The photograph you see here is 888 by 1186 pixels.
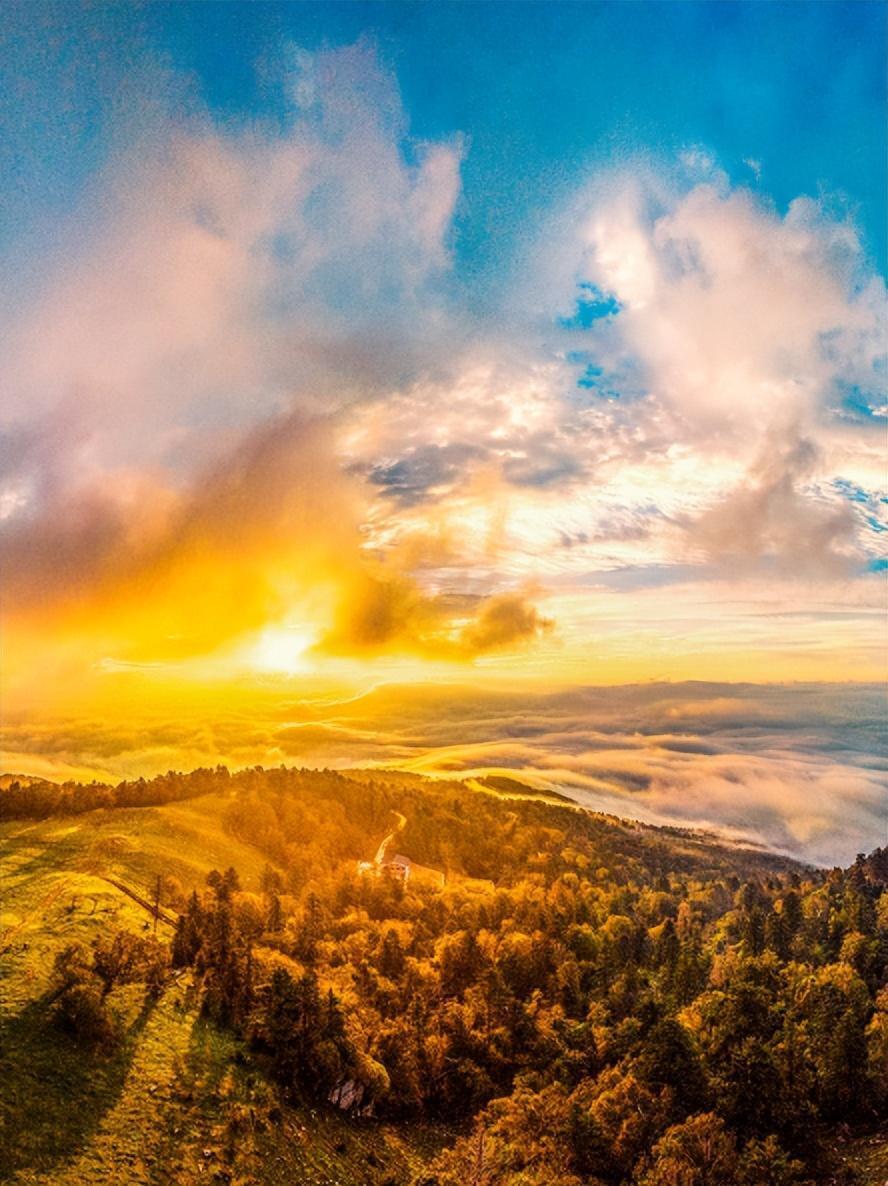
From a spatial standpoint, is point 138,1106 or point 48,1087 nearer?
point 48,1087

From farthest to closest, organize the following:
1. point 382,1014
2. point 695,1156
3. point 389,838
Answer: point 389,838, point 382,1014, point 695,1156

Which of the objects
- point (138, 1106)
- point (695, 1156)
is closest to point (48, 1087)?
point (138, 1106)

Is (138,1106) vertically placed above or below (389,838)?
above

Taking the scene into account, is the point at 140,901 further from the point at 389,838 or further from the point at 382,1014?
the point at 389,838

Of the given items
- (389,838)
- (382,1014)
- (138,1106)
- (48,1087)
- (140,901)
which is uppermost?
(48,1087)

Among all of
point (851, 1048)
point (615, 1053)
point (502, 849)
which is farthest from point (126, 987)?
point (502, 849)

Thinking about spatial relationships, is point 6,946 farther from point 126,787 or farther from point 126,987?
point 126,787

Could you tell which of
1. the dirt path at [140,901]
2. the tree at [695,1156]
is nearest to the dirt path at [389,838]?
the dirt path at [140,901]

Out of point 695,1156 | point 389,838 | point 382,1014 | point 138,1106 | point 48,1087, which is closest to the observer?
point 48,1087
